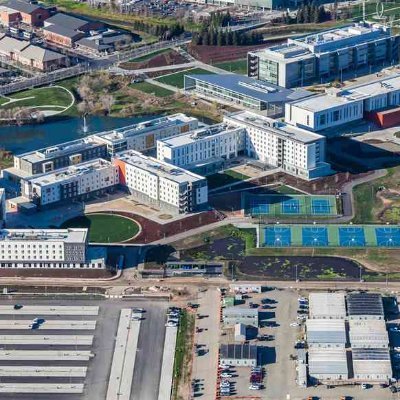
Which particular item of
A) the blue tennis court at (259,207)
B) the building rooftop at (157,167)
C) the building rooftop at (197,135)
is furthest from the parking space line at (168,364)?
the building rooftop at (197,135)

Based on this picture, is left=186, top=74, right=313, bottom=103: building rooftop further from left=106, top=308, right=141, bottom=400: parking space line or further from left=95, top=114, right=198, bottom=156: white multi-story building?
left=106, top=308, right=141, bottom=400: parking space line

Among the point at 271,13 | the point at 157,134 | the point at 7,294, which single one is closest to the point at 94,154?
the point at 157,134

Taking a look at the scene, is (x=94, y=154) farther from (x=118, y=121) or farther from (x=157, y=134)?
(x=118, y=121)

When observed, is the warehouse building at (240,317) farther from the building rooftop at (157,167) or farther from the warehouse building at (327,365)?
the building rooftop at (157,167)

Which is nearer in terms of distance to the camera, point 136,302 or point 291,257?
point 136,302

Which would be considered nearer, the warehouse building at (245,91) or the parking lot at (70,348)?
the parking lot at (70,348)

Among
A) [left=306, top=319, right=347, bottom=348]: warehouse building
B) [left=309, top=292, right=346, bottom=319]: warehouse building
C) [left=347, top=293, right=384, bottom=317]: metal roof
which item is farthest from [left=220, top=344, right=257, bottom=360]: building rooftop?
[left=347, top=293, right=384, bottom=317]: metal roof

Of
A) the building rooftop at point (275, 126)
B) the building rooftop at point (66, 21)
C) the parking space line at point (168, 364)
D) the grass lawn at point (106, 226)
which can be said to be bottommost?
the parking space line at point (168, 364)
